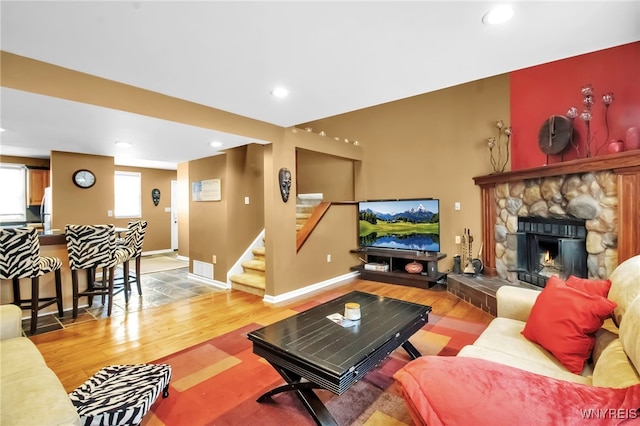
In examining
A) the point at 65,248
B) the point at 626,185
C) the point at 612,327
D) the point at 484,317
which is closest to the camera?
the point at 612,327

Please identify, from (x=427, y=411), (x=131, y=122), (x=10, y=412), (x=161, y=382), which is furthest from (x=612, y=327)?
(x=131, y=122)

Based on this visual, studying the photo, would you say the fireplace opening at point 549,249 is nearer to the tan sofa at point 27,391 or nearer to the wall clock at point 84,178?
the tan sofa at point 27,391

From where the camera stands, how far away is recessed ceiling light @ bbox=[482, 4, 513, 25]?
63.3 inches

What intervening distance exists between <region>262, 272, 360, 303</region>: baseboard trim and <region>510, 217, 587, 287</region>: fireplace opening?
8.01ft

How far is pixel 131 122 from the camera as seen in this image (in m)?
2.92

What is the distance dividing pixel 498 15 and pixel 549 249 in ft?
9.95

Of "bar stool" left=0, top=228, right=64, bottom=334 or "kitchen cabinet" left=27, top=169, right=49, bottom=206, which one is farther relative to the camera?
"kitchen cabinet" left=27, top=169, right=49, bottom=206

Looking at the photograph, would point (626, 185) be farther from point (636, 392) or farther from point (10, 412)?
point (10, 412)

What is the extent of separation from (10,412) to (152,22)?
1.96 metres

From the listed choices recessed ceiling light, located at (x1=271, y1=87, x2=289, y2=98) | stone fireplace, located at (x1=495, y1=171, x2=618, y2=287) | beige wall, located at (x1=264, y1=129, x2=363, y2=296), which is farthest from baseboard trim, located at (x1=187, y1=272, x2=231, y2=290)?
stone fireplace, located at (x1=495, y1=171, x2=618, y2=287)

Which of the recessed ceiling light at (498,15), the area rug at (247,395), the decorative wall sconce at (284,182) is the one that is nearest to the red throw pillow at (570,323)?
the area rug at (247,395)

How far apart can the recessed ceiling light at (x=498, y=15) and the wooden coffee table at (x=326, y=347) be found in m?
1.90

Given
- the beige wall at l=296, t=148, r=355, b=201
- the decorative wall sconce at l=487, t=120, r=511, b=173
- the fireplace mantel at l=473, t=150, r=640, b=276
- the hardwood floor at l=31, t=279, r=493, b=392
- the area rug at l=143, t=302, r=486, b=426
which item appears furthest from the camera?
the beige wall at l=296, t=148, r=355, b=201

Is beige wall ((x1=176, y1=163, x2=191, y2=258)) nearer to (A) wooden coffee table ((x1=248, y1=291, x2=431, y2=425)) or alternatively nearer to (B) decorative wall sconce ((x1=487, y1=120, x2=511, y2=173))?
(A) wooden coffee table ((x1=248, y1=291, x2=431, y2=425))
